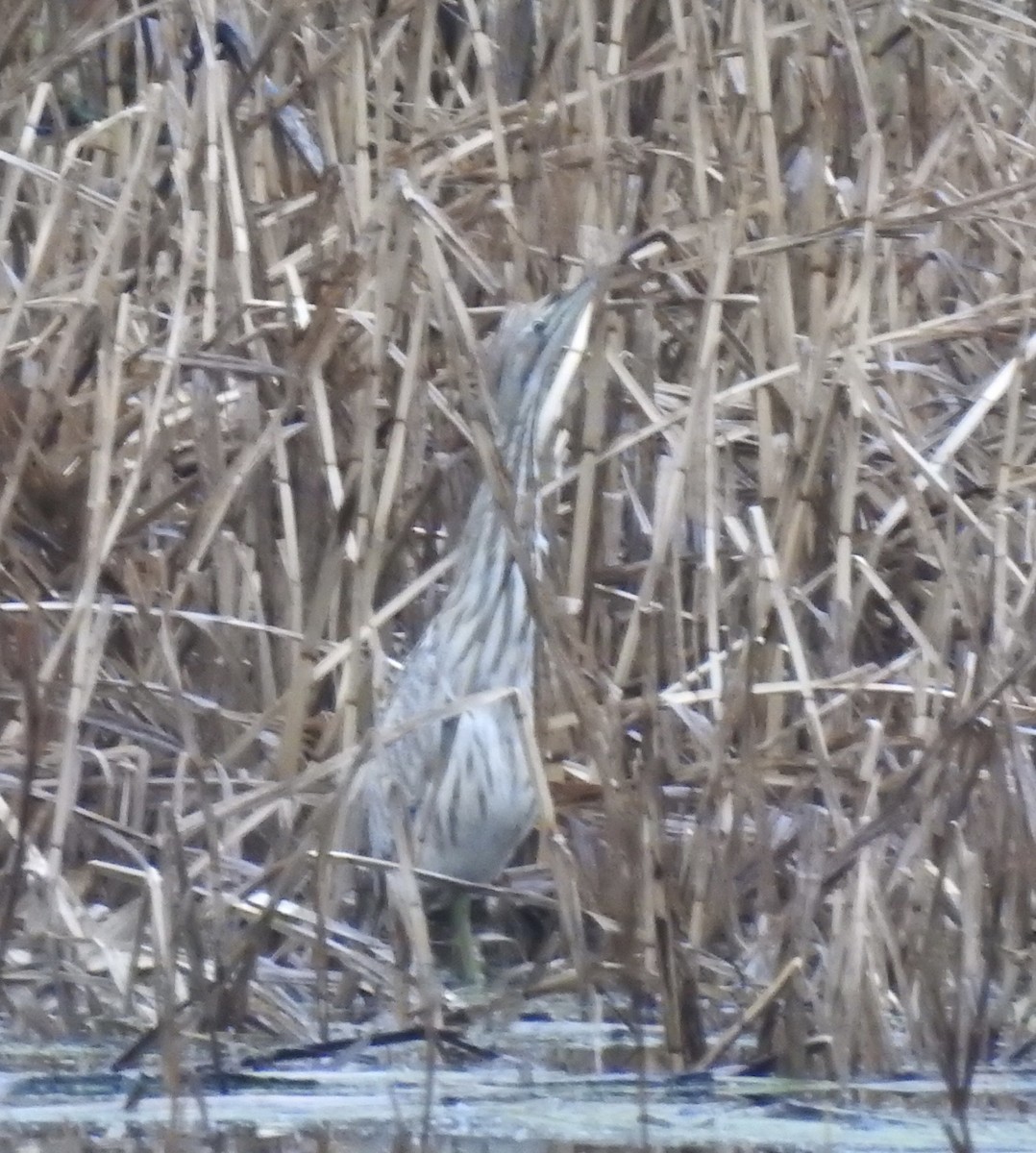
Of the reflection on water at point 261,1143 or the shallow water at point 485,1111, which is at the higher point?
the reflection on water at point 261,1143

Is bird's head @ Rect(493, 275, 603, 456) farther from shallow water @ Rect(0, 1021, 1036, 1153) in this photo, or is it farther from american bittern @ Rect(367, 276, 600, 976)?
shallow water @ Rect(0, 1021, 1036, 1153)

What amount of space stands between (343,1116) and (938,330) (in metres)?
1.49

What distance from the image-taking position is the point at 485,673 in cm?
296

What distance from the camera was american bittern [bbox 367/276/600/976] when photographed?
2.86 meters

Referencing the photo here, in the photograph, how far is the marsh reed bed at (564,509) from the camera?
2.44 m

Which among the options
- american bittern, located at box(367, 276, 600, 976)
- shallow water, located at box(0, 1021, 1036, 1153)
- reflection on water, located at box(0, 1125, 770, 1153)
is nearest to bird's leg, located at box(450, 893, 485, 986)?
american bittern, located at box(367, 276, 600, 976)

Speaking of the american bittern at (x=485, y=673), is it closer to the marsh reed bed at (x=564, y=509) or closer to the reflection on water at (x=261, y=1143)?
the marsh reed bed at (x=564, y=509)

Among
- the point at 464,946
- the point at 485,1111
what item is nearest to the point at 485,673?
the point at 464,946

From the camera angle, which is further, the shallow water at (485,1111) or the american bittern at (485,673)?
the american bittern at (485,673)

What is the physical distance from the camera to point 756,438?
10.8 ft

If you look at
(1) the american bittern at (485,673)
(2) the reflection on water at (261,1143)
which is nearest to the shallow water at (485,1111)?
(2) the reflection on water at (261,1143)

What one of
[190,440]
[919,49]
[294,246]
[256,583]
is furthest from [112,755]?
[919,49]

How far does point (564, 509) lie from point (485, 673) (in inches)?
14.2

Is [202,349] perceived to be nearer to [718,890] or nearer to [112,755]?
[112,755]
